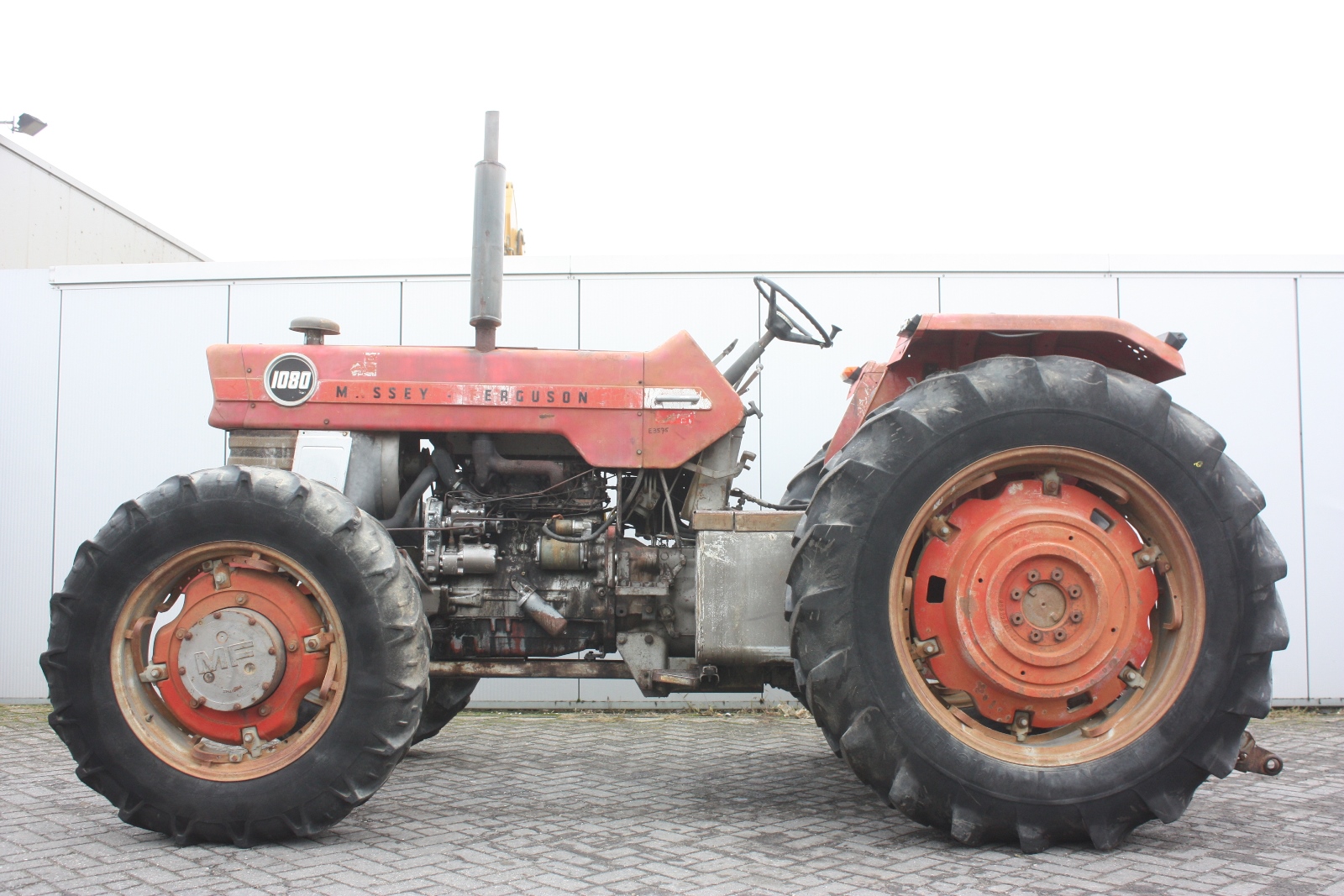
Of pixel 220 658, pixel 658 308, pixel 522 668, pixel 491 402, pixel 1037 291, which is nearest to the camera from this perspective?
pixel 220 658

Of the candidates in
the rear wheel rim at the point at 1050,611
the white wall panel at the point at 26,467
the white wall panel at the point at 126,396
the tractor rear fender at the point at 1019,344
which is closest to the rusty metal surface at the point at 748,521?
the rear wheel rim at the point at 1050,611

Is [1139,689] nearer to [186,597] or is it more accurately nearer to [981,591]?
[981,591]

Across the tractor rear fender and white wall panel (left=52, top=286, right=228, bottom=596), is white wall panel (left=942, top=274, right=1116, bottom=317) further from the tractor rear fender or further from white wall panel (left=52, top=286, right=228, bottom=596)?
white wall panel (left=52, top=286, right=228, bottom=596)

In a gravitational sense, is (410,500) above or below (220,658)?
above

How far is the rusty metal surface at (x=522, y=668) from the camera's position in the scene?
12.2ft

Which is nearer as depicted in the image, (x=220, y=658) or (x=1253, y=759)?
(x=1253, y=759)

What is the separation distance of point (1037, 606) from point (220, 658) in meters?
2.76

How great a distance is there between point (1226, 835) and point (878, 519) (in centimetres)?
162

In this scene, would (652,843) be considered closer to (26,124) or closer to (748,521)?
(748,521)

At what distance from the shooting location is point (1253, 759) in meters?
3.15

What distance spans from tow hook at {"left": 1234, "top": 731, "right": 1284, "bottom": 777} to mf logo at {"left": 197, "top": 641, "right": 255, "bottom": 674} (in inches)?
130

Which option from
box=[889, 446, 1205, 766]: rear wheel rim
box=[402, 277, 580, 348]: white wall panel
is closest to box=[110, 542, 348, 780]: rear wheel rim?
box=[889, 446, 1205, 766]: rear wheel rim

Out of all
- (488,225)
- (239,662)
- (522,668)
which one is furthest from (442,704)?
(488,225)

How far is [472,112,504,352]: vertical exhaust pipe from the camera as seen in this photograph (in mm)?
3809
